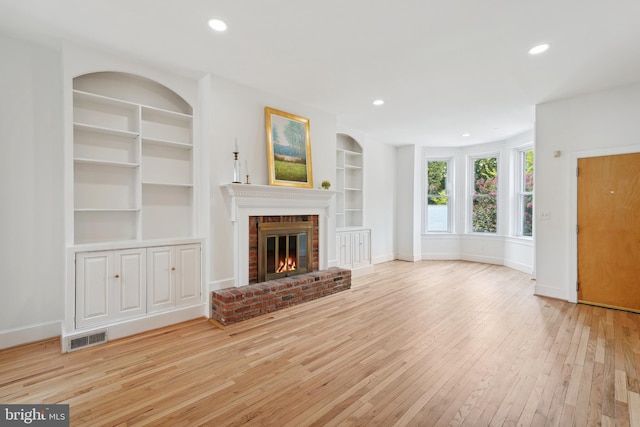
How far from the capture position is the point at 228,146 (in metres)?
3.74

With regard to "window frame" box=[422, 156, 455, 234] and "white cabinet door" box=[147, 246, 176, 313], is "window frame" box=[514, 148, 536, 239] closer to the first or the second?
"window frame" box=[422, 156, 455, 234]

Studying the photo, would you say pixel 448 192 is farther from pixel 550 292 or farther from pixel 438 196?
pixel 550 292

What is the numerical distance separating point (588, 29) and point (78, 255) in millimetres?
5021

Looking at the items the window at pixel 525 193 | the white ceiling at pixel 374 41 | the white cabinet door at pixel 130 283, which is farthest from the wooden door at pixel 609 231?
the white cabinet door at pixel 130 283

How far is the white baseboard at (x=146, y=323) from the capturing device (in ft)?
9.35

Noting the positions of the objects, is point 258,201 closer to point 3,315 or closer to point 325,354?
point 325,354

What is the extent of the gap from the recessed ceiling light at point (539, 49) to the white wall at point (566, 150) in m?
1.72

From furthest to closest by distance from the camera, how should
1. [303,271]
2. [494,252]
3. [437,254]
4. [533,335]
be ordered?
[437,254] < [494,252] < [303,271] < [533,335]

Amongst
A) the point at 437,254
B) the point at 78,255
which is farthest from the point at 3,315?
the point at 437,254

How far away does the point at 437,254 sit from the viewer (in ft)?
24.6

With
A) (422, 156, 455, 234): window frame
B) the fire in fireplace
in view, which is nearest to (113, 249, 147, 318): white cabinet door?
the fire in fireplace

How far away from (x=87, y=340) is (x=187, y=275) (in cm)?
106

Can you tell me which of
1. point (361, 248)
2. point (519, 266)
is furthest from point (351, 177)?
point (519, 266)

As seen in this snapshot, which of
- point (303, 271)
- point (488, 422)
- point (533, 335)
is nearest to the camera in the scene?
point (488, 422)
